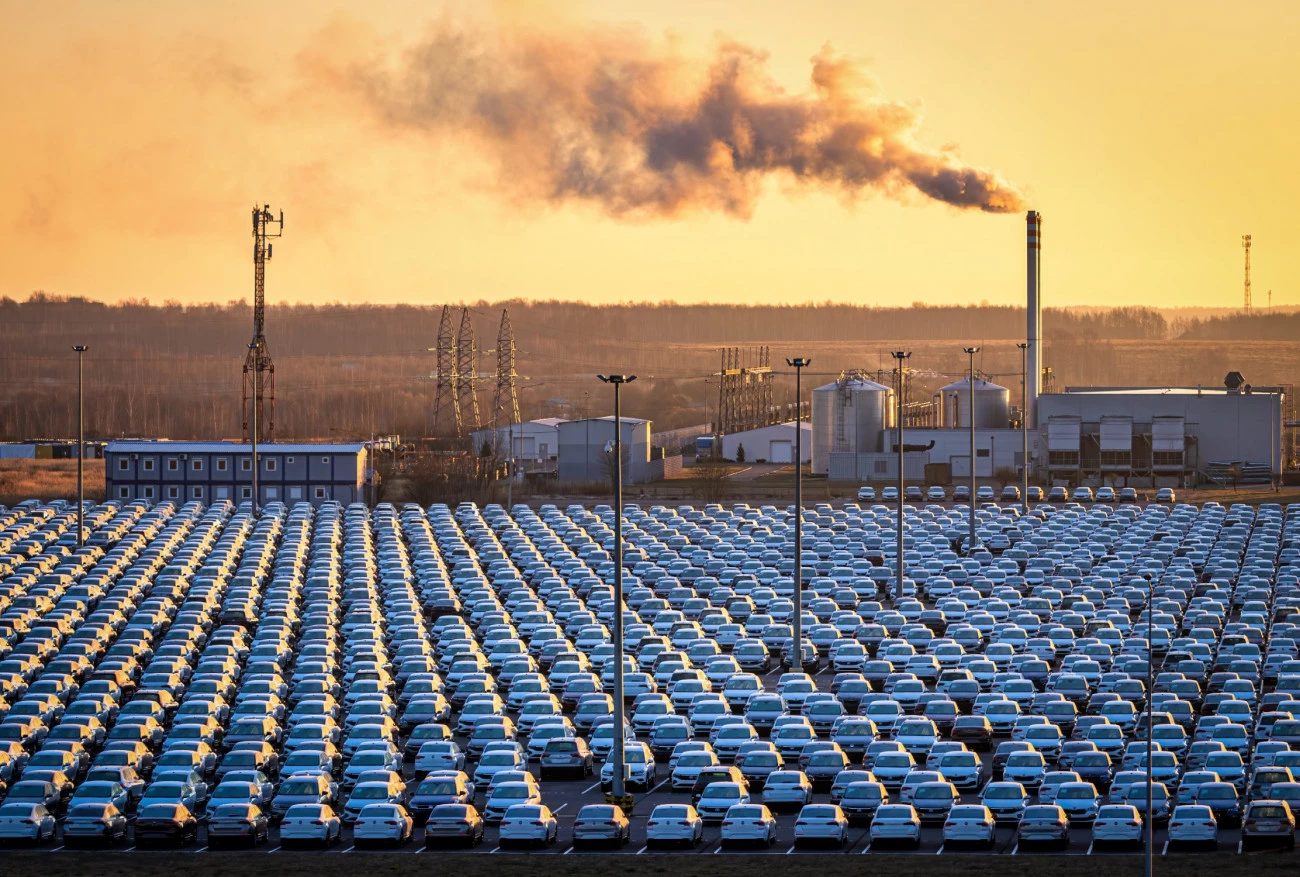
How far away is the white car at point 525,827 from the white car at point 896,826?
4.87 meters

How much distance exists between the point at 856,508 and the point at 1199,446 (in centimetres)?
2861

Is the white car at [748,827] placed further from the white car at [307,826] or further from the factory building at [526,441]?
the factory building at [526,441]

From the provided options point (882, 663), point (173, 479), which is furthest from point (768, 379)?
point (882, 663)

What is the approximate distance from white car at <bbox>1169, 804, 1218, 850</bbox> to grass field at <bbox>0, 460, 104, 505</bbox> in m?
64.6

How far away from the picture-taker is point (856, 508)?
74312 mm

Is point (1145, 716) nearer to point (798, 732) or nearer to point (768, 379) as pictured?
point (798, 732)

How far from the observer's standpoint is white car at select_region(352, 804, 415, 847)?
27406 mm

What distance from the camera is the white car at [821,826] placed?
1074 inches

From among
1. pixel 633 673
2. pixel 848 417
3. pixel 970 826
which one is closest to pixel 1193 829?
pixel 970 826

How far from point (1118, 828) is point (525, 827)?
866 centimetres

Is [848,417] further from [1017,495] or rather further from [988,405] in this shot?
[1017,495]

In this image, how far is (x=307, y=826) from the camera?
27547 mm

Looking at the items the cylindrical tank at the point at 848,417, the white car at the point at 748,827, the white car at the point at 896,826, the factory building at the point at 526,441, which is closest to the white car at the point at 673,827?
the white car at the point at 748,827

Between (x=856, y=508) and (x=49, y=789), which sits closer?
(x=49, y=789)
